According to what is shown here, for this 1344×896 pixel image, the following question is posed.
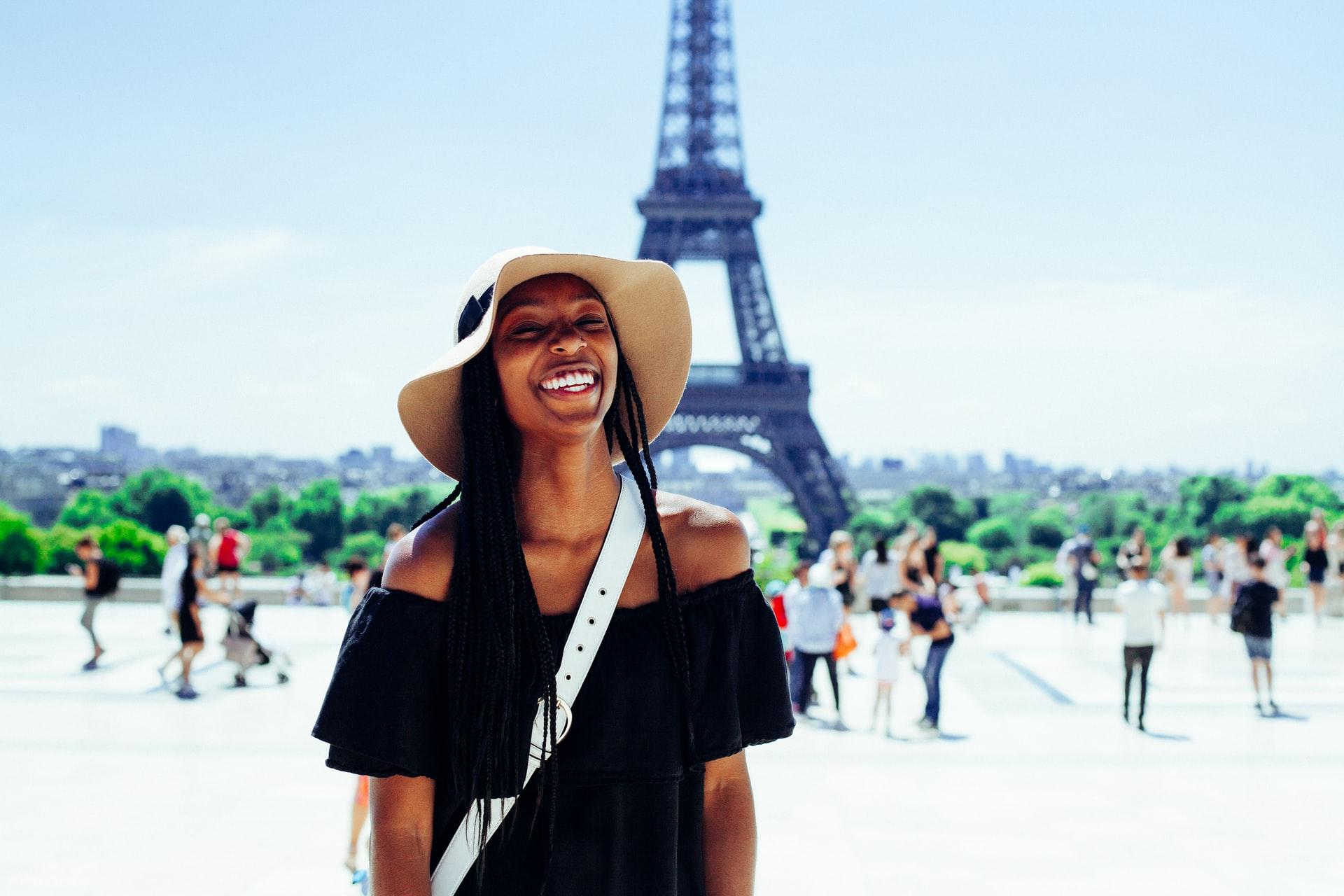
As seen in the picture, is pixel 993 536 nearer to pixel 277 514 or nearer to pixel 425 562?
pixel 277 514

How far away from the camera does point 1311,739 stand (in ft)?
27.0

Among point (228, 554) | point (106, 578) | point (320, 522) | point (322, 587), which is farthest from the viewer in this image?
point (320, 522)

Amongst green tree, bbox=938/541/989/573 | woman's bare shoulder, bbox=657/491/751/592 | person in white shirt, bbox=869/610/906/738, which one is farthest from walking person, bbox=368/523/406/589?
green tree, bbox=938/541/989/573

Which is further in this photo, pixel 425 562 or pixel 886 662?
pixel 886 662

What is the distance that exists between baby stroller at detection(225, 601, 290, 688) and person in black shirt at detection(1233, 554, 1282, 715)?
7665mm

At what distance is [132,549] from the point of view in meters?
20.4

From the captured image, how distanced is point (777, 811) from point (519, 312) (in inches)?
205

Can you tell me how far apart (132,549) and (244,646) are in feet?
38.9

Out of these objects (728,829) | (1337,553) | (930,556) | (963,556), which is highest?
(728,829)

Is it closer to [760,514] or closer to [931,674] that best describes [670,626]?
[931,674]

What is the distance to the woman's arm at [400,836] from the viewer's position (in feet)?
5.10

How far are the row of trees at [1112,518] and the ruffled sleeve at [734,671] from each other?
3509cm

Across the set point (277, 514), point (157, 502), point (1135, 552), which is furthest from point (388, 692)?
point (277, 514)

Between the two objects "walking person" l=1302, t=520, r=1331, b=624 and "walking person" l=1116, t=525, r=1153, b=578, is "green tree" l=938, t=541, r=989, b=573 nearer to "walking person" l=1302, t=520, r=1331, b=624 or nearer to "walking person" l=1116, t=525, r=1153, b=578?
"walking person" l=1302, t=520, r=1331, b=624
